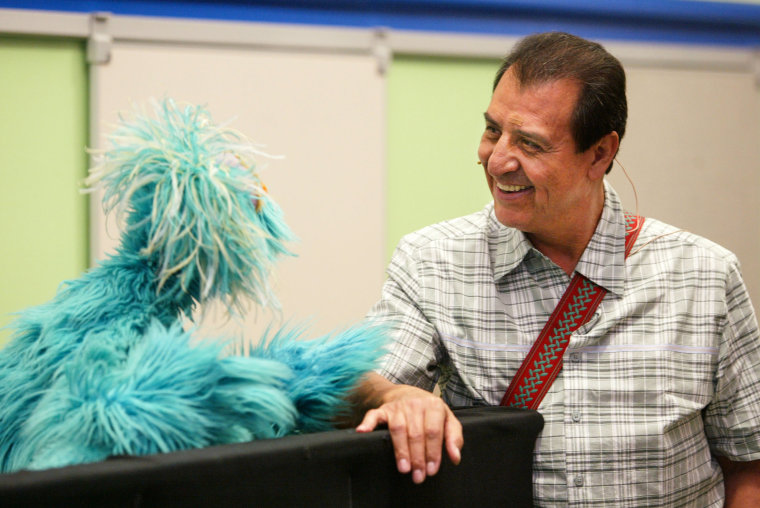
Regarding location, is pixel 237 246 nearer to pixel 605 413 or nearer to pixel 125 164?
pixel 125 164

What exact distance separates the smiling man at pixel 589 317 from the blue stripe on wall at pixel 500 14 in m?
0.96

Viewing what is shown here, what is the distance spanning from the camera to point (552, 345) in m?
1.23

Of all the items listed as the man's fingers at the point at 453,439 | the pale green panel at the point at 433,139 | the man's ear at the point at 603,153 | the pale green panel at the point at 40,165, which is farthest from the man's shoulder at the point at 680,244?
the pale green panel at the point at 40,165

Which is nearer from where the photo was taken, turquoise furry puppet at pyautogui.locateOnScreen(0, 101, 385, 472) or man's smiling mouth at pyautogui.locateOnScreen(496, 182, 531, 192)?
turquoise furry puppet at pyautogui.locateOnScreen(0, 101, 385, 472)

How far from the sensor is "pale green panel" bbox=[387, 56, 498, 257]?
89.2 inches

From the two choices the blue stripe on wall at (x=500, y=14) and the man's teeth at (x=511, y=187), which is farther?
the blue stripe on wall at (x=500, y=14)

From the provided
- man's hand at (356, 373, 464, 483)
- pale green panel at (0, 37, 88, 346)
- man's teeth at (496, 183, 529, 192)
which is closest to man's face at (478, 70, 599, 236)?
man's teeth at (496, 183, 529, 192)

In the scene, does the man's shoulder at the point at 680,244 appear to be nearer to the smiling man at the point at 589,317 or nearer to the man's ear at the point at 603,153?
the smiling man at the point at 589,317

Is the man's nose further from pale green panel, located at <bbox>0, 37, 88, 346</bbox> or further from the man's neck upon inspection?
pale green panel, located at <bbox>0, 37, 88, 346</bbox>

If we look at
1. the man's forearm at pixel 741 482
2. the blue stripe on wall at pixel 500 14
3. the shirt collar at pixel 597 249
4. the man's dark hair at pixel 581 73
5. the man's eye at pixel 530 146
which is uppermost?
the blue stripe on wall at pixel 500 14

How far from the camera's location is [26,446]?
0.81 m

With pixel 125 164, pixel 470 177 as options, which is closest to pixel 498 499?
pixel 125 164

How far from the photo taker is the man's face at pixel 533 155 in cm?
124

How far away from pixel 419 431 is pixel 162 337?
1.00 feet
